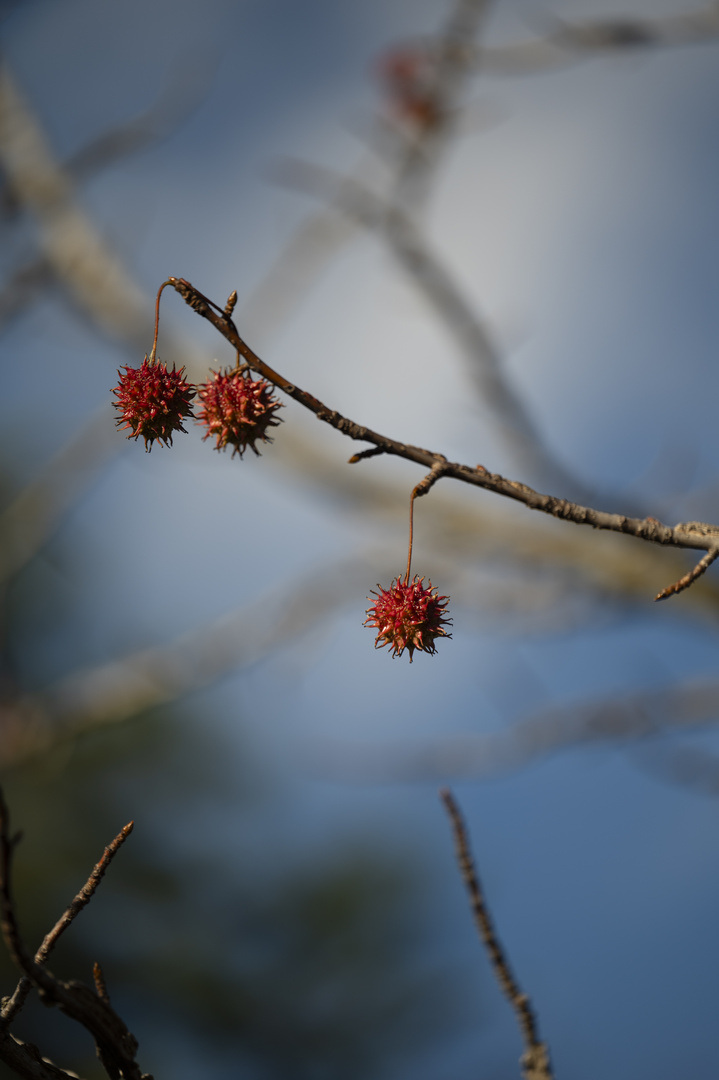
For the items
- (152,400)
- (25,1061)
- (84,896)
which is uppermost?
(152,400)

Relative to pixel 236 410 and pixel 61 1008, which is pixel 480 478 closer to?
pixel 236 410

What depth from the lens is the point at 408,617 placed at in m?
1.35

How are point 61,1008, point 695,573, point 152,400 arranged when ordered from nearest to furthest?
Answer: 1. point 61,1008
2. point 695,573
3. point 152,400

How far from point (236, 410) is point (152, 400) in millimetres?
141

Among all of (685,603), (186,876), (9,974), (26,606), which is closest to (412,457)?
(685,603)

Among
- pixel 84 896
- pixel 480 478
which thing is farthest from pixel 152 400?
pixel 84 896

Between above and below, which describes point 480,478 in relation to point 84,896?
above

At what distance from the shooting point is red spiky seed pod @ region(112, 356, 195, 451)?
1.28 m

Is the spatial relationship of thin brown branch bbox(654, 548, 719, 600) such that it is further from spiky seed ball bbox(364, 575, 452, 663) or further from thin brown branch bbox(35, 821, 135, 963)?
thin brown branch bbox(35, 821, 135, 963)

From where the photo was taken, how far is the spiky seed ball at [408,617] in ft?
4.40

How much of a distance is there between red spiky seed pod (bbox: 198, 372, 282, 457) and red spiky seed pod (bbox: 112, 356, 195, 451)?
0.04m

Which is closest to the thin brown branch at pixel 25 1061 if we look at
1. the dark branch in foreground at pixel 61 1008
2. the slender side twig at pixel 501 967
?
the dark branch in foreground at pixel 61 1008

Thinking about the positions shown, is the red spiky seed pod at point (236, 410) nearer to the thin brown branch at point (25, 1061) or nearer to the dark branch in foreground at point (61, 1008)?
the dark branch in foreground at point (61, 1008)

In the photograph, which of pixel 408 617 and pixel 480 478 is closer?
pixel 480 478
